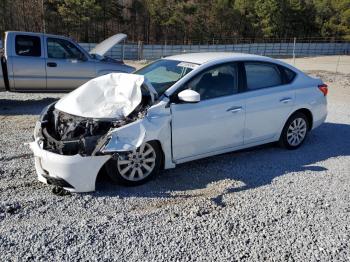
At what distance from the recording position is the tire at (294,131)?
20.4 ft

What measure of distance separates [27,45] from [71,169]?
6270mm

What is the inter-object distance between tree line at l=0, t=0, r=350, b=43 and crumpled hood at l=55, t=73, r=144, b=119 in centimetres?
4132

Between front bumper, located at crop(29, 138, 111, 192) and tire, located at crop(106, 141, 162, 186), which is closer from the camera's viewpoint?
front bumper, located at crop(29, 138, 111, 192)

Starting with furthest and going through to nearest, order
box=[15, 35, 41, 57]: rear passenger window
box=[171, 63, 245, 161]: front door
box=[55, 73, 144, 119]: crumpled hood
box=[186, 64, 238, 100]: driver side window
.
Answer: box=[15, 35, 41, 57]: rear passenger window → box=[186, 64, 238, 100]: driver side window → box=[171, 63, 245, 161]: front door → box=[55, 73, 144, 119]: crumpled hood

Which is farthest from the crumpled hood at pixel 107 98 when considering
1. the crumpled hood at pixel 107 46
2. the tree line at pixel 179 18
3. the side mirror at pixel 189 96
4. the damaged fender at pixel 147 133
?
the tree line at pixel 179 18

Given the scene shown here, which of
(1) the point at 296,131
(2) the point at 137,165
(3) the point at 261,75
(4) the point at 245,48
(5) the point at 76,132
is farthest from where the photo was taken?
(4) the point at 245,48

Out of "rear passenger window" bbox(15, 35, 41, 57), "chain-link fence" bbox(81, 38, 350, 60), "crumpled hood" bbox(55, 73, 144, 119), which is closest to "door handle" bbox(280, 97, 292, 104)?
"crumpled hood" bbox(55, 73, 144, 119)

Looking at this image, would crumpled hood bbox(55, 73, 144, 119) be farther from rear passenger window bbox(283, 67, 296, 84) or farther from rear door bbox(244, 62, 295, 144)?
rear passenger window bbox(283, 67, 296, 84)

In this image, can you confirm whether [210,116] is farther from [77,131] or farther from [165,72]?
[77,131]

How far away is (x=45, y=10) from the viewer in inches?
1695

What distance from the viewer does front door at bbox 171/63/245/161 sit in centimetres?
489

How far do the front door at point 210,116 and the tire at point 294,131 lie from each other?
42.1 inches

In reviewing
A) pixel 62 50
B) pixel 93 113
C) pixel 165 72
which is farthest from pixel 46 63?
pixel 93 113

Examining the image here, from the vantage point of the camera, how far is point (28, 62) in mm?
9281
